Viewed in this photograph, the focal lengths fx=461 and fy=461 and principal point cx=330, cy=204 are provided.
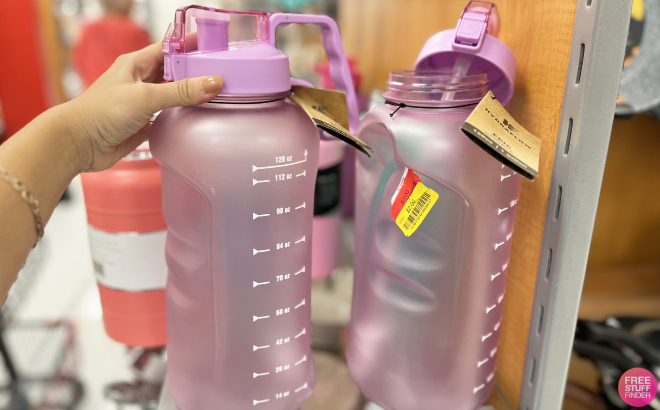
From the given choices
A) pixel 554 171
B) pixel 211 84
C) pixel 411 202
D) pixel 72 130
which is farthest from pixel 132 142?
pixel 554 171

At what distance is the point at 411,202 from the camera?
1.62ft

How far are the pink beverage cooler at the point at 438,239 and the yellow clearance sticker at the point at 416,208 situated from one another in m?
0.01

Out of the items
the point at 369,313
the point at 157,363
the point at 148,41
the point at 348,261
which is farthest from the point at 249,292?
the point at 148,41

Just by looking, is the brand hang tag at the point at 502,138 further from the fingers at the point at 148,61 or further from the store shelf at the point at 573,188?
the fingers at the point at 148,61

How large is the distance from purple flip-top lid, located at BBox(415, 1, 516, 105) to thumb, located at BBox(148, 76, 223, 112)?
26 cm

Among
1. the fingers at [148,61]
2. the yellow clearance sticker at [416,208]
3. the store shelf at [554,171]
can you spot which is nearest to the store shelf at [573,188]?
the store shelf at [554,171]

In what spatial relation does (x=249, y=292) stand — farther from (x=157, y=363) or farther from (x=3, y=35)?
(x=3, y=35)

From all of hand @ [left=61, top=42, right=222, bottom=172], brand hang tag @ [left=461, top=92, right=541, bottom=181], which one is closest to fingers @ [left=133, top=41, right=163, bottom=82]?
hand @ [left=61, top=42, right=222, bottom=172]

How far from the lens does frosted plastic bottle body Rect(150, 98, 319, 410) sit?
1.50ft

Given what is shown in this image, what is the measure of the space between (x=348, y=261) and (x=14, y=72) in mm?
3197

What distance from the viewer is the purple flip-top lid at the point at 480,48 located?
0.50 metres

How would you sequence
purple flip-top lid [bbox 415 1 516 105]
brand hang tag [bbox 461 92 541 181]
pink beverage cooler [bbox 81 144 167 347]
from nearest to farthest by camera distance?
1. brand hang tag [bbox 461 92 541 181]
2. purple flip-top lid [bbox 415 1 516 105]
3. pink beverage cooler [bbox 81 144 167 347]

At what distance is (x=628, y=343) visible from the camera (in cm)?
69

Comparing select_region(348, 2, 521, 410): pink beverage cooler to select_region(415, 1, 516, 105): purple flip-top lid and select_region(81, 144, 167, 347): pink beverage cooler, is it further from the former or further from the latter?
→ select_region(81, 144, 167, 347): pink beverage cooler
